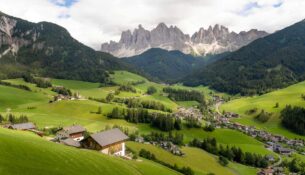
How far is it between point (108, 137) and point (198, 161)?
5230 centimetres

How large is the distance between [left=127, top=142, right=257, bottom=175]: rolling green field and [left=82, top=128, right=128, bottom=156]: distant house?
18.4m

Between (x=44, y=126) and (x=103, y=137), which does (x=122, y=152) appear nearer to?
(x=103, y=137)

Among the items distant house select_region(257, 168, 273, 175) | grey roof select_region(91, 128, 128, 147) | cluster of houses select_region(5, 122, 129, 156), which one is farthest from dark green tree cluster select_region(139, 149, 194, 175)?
distant house select_region(257, 168, 273, 175)

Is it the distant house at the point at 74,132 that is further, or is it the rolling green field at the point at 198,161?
the distant house at the point at 74,132

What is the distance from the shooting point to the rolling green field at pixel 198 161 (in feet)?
446

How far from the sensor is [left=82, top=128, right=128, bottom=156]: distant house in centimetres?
10725

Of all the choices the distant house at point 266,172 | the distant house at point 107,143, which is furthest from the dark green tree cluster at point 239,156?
the distant house at point 107,143

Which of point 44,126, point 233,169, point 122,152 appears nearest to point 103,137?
point 122,152

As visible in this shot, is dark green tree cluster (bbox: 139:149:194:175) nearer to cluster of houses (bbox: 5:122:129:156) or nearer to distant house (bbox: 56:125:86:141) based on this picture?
cluster of houses (bbox: 5:122:129:156)

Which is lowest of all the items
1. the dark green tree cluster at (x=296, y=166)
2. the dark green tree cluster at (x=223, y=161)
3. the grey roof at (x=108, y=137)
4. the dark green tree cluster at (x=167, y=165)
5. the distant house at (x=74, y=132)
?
the dark green tree cluster at (x=296, y=166)

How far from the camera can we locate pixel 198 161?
149 m

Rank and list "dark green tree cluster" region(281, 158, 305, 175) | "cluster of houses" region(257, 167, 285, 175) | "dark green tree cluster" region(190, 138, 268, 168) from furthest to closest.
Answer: "dark green tree cluster" region(190, 138, 268, 168), "dark green tree cluster" region(281, 158, 305, 175), "cluster of houses" region(257, 167, 285, 175)

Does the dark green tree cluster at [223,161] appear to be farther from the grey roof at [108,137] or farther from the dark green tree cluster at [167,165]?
the grey roof at [108,137]

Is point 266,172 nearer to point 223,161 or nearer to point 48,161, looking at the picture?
point 223,161
